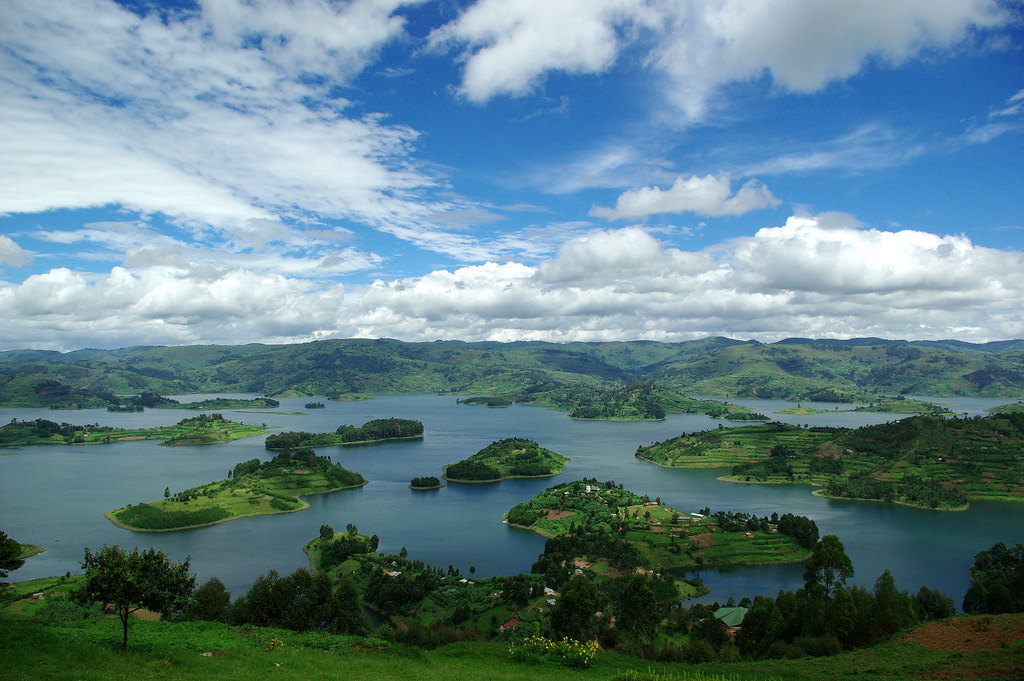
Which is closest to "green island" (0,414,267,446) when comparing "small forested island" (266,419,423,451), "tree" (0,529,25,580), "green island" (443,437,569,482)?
"small forested island" (266,419,423,451)

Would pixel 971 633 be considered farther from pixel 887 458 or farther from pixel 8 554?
pixel 887 458

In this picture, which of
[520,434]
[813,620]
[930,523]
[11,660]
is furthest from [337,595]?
[520,434]

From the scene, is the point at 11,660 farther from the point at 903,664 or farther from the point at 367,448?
the point at 367,448

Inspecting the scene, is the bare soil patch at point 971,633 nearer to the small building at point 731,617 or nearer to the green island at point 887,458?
the small building at point 731,617

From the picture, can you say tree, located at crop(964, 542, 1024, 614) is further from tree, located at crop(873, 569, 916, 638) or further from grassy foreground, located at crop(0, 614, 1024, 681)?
grassy foreground, located at crop(0, 614, 1024, 681)

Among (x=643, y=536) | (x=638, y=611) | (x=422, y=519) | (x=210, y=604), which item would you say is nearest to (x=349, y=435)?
(x=422, y=519)

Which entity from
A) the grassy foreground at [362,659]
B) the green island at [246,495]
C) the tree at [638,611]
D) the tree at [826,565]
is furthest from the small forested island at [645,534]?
the green island at [246,495]

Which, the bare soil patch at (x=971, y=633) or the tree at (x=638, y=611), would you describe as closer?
the bare soil patch at (x=971, y=633)
